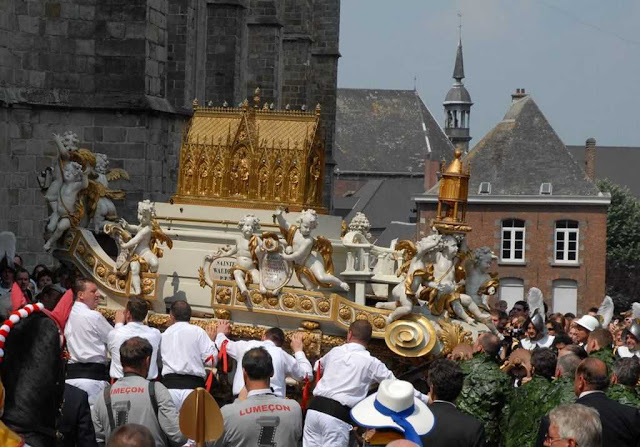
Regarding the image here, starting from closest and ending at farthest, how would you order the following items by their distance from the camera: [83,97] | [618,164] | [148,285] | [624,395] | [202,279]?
1. [624,395]
2. [202,279]
3. [148,285]
4. [83,97]
5. [618,164]

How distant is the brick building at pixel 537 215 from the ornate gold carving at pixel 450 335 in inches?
1665

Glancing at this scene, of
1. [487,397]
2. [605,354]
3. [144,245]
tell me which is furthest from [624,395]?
[144,245]

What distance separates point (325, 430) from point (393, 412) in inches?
165

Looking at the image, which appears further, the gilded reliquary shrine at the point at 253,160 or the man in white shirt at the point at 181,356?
the gilded reliquary shrine at the point at 253,160

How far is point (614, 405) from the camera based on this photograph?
28.5 ft

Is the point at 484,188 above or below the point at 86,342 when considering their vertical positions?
above

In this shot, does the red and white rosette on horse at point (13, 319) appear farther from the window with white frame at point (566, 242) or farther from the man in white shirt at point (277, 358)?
the window with white frame at point (566, 242)

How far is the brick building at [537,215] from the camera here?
5675 cm

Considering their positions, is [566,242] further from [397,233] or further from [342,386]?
[342,386]

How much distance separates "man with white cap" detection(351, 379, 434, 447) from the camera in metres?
7.05

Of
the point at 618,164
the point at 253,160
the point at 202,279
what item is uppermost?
the point at 618,164

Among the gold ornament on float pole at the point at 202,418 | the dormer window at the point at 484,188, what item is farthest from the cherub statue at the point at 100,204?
the dormer window at the point at 484,188

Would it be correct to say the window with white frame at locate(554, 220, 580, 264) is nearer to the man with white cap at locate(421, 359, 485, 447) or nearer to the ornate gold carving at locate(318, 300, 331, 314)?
the ornate gold carving at locate(318, 300, 331, 314)

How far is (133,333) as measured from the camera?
445 inches
